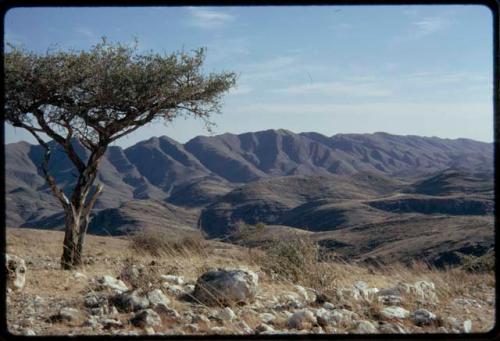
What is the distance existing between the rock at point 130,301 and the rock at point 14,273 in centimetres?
158

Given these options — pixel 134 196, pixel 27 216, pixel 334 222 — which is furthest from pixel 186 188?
pixel 334 222

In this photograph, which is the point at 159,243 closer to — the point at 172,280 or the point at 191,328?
the point at 172,280

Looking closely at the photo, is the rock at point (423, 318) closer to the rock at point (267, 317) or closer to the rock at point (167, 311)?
the rock at point (267, 317)

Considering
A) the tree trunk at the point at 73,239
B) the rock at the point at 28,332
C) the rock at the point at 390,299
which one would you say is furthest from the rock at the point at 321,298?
the tree trunk at the point at 73,239

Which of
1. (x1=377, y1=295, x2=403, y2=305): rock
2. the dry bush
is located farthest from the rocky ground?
the dry bush

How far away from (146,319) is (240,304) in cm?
154

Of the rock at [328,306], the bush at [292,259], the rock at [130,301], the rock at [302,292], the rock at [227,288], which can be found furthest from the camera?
the bush at [292,259]

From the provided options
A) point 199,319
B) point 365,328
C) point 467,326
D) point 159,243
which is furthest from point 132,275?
point 159,243

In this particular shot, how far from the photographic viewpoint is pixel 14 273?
283 inches

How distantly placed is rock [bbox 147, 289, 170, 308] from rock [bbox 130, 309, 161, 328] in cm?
55

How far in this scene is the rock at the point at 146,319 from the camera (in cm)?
526

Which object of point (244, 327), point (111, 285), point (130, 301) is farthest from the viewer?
point (111, 285)

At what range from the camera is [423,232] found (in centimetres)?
6475

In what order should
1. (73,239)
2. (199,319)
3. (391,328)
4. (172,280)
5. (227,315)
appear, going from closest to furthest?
(391,328), (199,319), (227,315), (172,280), (73,239)
